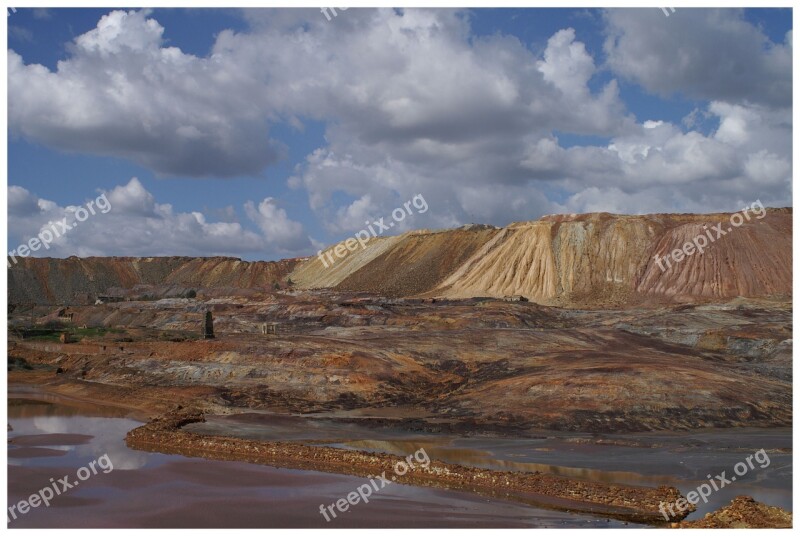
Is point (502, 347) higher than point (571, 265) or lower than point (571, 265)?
lower

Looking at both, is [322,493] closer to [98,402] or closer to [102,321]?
[98,402]

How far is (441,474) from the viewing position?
1691cm

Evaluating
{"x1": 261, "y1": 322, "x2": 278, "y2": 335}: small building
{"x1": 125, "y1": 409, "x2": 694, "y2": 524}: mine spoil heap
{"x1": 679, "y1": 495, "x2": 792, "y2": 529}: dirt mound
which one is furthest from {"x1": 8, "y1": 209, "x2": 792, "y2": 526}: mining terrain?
{"x1": 125, "y1": 409, "x2": 694, "y2": 524}: mine spoil heap

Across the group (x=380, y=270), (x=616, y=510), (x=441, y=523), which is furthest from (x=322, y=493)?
(x=380, y=270)

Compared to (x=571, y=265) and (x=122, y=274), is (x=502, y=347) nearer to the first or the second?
(x=571, y=265)

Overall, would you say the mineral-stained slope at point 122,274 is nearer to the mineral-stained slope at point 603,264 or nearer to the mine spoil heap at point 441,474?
the mineral-stained slope at point 603,264

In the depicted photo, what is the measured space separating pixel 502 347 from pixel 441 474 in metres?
23.2

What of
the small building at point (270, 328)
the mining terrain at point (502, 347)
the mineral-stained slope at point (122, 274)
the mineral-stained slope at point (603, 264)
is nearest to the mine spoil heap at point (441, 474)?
the mining terrain at point (502, 347)

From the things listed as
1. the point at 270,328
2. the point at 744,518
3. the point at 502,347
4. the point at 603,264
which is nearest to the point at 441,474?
the point at 744,518

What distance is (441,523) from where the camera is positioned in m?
13.2

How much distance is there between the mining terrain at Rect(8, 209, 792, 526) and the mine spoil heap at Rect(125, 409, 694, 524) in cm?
32

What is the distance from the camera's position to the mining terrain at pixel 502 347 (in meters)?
26.6

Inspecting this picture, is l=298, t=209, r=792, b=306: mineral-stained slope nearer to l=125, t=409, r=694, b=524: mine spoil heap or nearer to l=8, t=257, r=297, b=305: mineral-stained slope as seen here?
l=8, t=257, r=297, b=305: mineral-stained slope

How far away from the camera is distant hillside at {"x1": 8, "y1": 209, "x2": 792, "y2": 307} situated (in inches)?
2933
